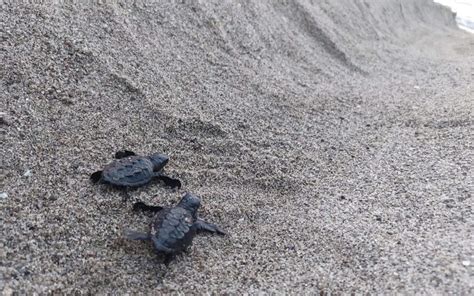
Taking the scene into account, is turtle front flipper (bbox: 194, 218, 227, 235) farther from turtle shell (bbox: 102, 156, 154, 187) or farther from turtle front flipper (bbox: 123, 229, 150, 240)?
turtle shell (bbox: 102, 156, 154, 187)

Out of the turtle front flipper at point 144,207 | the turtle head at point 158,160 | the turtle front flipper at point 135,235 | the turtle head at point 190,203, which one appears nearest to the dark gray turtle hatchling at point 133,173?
the turtle head at point 158,160

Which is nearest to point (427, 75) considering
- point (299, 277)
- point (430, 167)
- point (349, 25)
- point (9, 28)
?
point (349, 25)

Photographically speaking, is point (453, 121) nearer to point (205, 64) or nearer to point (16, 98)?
point (205, 64)

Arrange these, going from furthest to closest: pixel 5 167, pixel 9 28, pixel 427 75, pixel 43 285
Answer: pixel 427 75
pixel 9 28
pixel 5 167
pixel 43 285

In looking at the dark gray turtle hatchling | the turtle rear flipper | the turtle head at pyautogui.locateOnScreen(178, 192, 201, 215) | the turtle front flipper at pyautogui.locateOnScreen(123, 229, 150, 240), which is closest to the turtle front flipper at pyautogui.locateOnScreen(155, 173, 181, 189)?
→ the dark gray turtle hatchling

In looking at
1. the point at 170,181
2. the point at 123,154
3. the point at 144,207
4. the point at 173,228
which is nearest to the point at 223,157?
the point at 170,181
